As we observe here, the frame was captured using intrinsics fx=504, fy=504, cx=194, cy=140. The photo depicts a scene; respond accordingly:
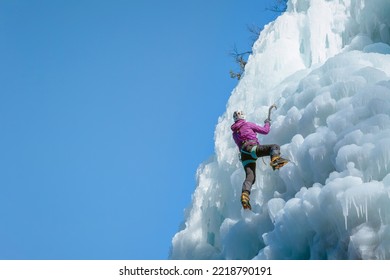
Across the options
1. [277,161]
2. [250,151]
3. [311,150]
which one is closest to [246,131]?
[250,151]

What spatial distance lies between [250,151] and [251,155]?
55 millimetres

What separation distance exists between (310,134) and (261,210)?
1.13 metres

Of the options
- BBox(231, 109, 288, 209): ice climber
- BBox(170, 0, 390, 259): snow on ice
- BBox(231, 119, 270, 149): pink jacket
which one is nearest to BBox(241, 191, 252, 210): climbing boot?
BBox(231, 109, 288, 209): ice climber

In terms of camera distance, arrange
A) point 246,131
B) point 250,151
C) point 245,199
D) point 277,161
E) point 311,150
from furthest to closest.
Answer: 1. point 246,131
2. point 250,151
3. point 245,199
4. point 277,161
5. point 311,150

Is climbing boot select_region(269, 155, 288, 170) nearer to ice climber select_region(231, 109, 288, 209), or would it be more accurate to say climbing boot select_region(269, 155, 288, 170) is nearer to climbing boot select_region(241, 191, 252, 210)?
ice climber select_region(231, 109, 288, 209)

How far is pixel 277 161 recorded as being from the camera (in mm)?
5953

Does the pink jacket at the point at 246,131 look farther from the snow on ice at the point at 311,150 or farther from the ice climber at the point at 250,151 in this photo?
the snow on ice at the point at 311,150

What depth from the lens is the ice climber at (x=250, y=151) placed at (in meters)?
5.98

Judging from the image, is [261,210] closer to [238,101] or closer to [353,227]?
[353,227]

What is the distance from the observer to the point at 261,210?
248 inches

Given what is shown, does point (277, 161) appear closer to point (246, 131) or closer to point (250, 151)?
point (250, 151)

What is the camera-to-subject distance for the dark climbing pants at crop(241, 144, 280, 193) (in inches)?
239

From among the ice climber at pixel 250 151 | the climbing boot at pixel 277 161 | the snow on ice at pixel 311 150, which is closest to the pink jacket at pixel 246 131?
the ice climber at pixel 250 151
